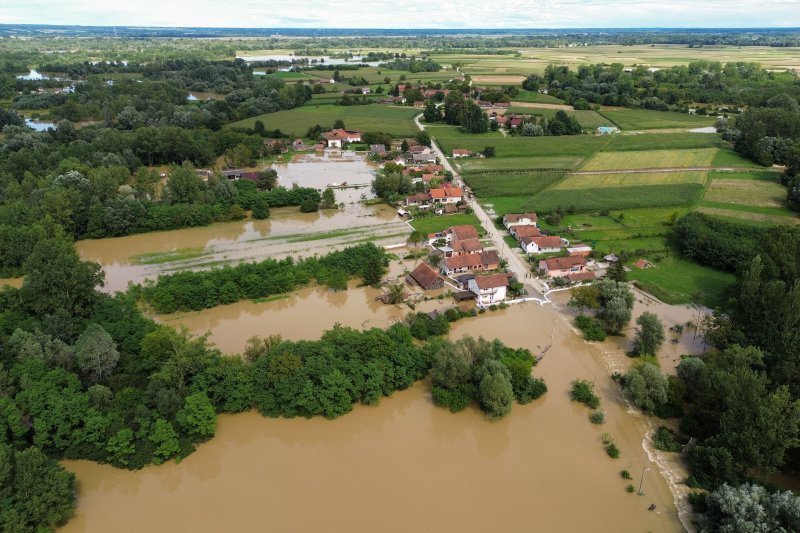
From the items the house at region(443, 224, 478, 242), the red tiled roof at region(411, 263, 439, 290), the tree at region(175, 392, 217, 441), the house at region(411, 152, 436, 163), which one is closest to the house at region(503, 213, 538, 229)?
the house at region(443, 224, 478, 242)

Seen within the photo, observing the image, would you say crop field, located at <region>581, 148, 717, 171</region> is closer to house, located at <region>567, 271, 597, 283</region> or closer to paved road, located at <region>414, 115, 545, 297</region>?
paved road, located at <region>414, 115, 545, 297</region>

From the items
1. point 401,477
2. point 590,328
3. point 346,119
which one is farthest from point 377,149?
point 401,477

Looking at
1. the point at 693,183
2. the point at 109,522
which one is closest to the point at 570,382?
the point at 109,522

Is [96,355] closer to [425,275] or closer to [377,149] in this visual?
[425,275]

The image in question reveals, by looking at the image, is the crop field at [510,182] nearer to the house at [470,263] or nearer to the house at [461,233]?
the house at [461,233]

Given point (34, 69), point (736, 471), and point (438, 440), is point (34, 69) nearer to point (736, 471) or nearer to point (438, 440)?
point (438, 440)

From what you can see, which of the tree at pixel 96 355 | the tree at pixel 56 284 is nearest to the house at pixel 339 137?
the tree at pixel 56 284
